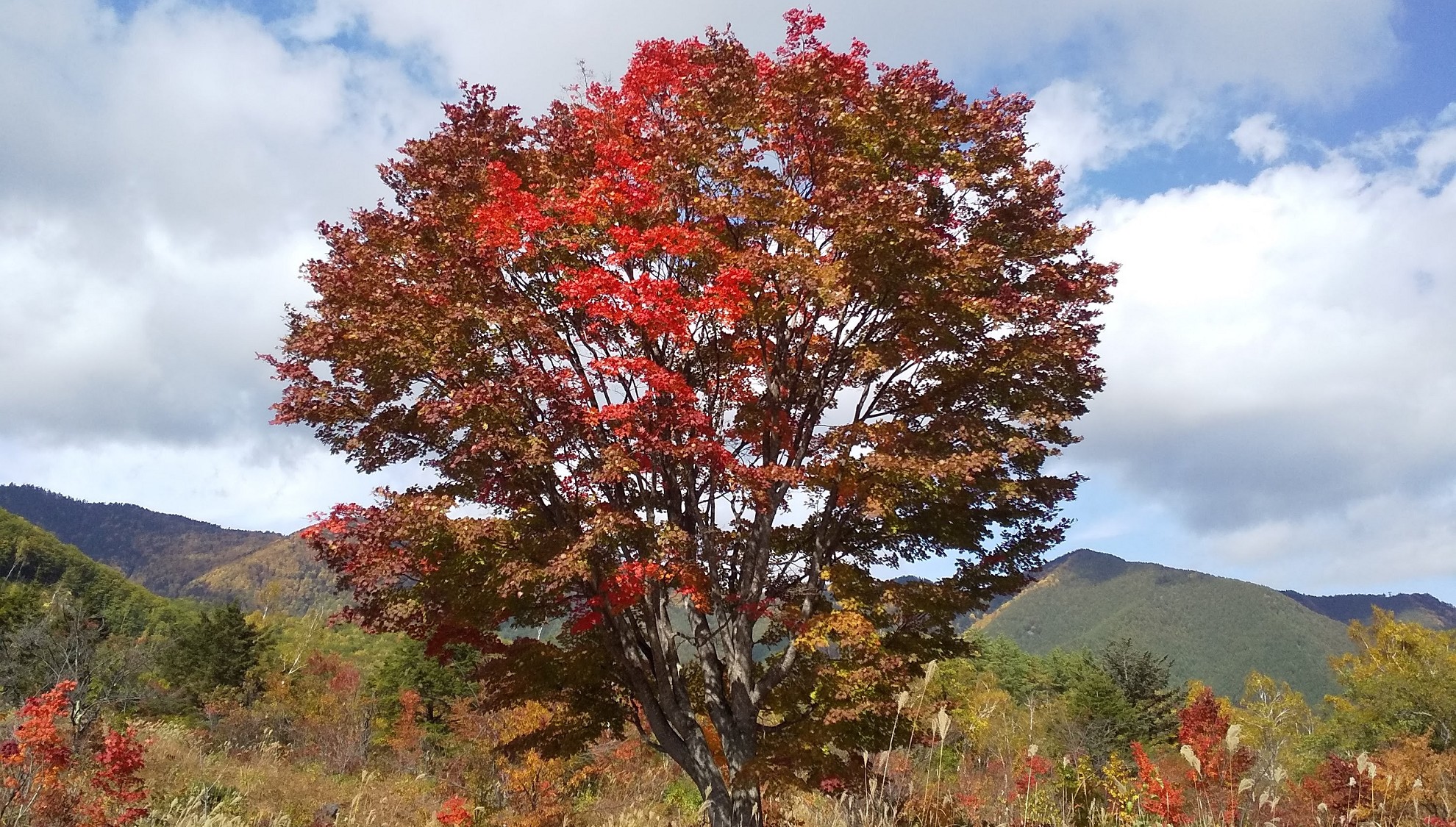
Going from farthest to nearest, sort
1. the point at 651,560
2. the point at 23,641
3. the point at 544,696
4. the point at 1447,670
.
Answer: the point at 1447,670 → the point at 23,641 → the point at 544,696 → the point at 651,560

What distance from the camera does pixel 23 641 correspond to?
1238 inches

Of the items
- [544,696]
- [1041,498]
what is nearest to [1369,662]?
[1041,498]

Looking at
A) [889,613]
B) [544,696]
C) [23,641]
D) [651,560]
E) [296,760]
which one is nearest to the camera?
[651,560]

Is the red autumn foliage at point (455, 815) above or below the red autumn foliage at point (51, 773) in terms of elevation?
below

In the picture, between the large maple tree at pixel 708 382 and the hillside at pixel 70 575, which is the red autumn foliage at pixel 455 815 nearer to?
the large maple tree at pixel 708 382

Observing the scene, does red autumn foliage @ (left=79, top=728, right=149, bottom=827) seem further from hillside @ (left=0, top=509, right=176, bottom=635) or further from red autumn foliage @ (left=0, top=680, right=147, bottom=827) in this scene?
hillside @ (left=0, top=509, right=176, bottom=635)

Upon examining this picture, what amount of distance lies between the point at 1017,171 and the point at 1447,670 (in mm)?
49238

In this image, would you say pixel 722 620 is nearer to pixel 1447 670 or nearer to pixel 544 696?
pixel 544 696

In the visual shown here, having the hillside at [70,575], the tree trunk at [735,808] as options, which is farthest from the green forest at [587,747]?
the hillside at [70,575]

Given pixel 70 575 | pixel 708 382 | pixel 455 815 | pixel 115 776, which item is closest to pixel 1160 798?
pixel 708 382

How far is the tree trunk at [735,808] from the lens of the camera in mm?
9844

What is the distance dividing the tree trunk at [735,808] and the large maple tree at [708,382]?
5cm

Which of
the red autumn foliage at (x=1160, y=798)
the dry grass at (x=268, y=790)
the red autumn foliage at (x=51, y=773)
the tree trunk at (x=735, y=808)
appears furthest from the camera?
the dry grass at (x=268, y=790)

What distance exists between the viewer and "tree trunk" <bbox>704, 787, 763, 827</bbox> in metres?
9.84
